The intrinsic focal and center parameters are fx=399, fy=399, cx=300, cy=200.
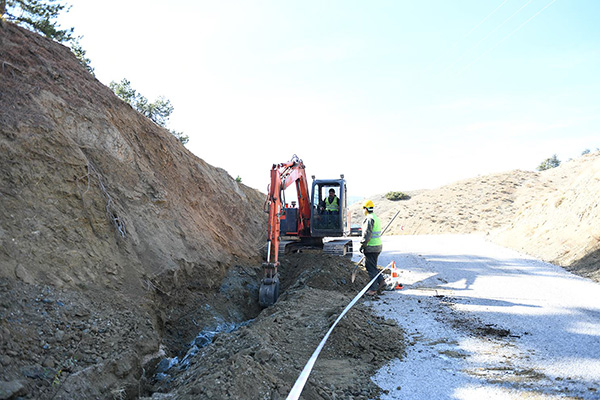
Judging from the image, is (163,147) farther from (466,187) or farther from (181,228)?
(466,187)

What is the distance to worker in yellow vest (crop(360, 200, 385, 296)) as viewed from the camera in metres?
9.31

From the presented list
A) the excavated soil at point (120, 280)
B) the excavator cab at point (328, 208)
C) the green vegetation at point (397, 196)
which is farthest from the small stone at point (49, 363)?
the green vegetation at point (397, 196)

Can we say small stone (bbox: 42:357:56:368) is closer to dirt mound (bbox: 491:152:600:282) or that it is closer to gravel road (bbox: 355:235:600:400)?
gravel road (bbox: 355:235:600:400)

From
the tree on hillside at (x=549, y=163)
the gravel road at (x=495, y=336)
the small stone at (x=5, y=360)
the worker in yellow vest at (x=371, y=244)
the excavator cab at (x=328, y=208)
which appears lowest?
the gravel road at (x=495, y=336)

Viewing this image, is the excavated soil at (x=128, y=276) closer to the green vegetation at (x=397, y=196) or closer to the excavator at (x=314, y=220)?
the excavator at (x=314, y=220)

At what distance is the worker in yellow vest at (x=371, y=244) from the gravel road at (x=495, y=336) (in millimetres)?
312

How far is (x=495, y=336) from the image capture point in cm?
601

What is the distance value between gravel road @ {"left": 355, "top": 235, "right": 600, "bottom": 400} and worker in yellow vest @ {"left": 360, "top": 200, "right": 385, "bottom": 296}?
312mm

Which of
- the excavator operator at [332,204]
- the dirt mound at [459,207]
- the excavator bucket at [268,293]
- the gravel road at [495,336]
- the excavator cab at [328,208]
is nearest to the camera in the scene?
the gravel road at [495,336]

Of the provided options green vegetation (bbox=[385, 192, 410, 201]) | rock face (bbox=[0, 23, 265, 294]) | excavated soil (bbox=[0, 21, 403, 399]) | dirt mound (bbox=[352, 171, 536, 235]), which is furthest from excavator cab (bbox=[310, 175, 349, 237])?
green vegetation (bbox=[385, 192, 410, 201])

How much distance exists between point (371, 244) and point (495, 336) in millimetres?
3768

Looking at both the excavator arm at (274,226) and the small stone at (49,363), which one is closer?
the small stone at (49,363)

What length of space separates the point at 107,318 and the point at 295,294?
376cm

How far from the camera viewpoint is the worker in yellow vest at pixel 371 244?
367 inches
